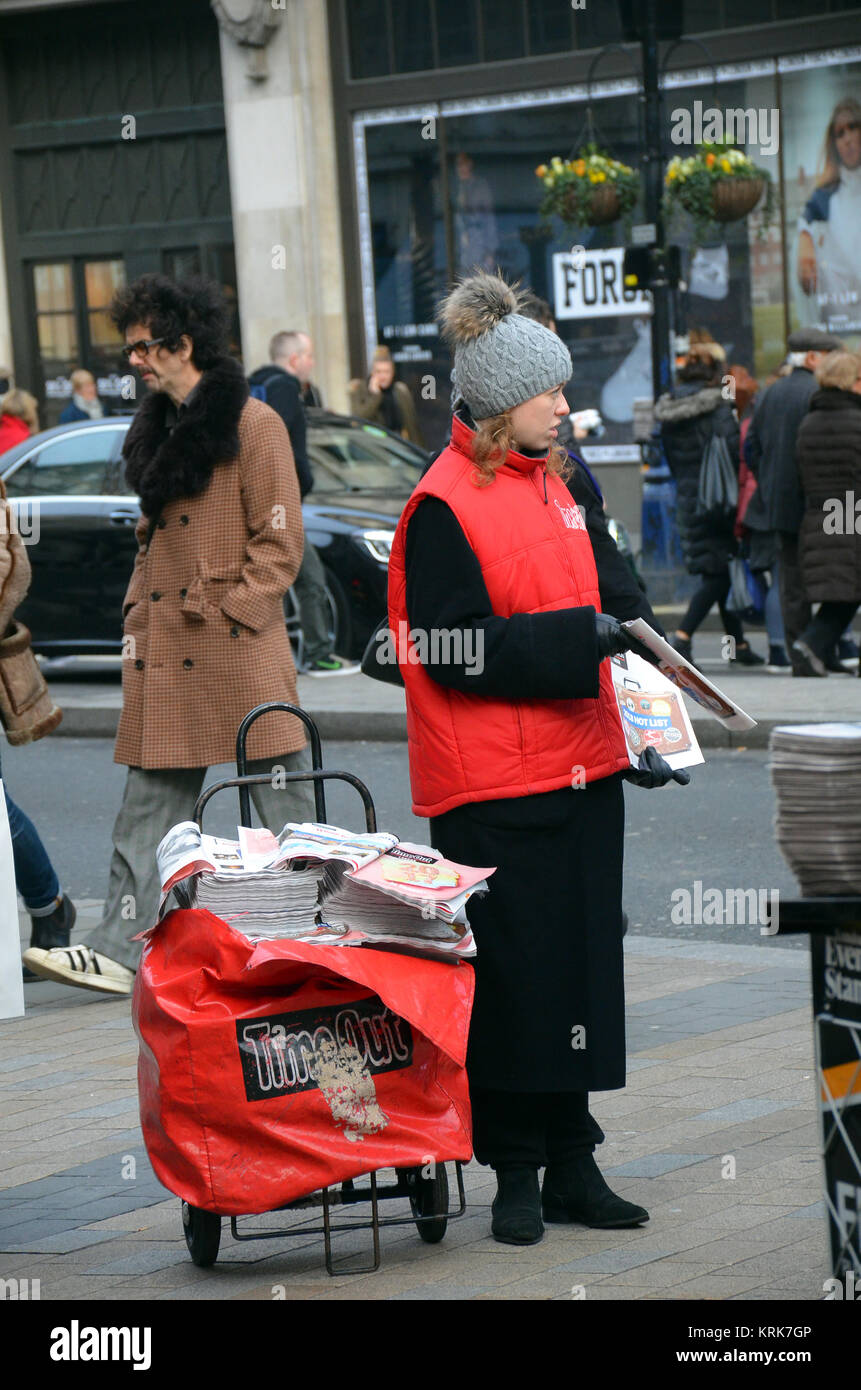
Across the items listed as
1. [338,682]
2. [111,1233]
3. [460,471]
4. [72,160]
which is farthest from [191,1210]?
[72,160]

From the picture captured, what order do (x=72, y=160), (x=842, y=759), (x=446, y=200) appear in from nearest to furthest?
(x=842, y=759), (x=446, y=200), (x=72, y=160)

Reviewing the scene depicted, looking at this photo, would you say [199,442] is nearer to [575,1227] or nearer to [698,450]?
[575,1227]

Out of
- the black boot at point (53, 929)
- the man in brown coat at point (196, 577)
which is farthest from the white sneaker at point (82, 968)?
the black boot at point (53, 929)

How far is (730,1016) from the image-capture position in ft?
19.6

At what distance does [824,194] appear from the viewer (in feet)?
61.2

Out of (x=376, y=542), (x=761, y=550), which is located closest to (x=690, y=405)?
(x=761, y=550)

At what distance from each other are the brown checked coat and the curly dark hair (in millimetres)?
79

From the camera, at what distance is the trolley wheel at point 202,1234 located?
411cm

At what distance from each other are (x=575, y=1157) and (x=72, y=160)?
21561mm

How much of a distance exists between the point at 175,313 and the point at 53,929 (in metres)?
2.08

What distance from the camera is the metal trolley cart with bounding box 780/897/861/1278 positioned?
10.3 ft

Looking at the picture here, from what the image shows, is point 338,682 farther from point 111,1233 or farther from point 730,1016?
point 111,1233

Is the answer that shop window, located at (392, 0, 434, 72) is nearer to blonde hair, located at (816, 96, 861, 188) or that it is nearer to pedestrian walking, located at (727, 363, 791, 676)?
blonde hair, located at (816, 96, 861, 188)

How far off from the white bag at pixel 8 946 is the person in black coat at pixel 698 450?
911cm
